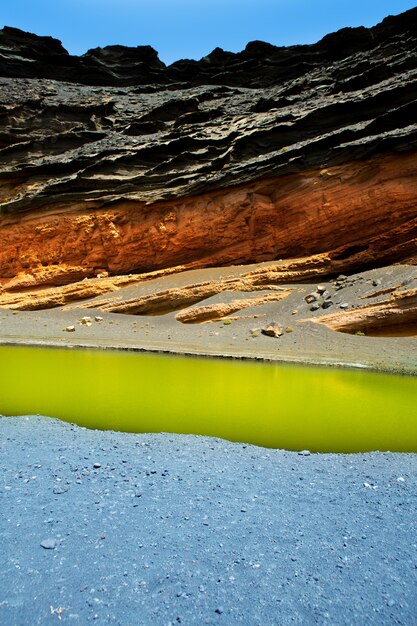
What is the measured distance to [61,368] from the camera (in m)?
12.7

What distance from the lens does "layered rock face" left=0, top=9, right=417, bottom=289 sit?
22.8 metres

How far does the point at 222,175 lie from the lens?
85.8 ft

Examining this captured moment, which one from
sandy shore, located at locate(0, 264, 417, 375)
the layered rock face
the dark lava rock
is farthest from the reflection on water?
the dark lava rock

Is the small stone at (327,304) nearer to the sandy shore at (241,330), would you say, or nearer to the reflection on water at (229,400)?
the sandy shore at (241,330)

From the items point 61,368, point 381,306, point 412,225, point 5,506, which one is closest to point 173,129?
point 412,225

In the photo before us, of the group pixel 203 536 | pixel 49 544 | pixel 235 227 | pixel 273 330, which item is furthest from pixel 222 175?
pixel 49 544

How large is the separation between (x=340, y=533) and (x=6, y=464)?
4.27 meters

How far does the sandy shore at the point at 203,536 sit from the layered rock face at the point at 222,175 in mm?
18585

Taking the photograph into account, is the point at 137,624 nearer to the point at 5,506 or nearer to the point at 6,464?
the point at 5,506

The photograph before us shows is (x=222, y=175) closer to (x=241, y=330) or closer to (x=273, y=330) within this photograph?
(x=241, y=330)

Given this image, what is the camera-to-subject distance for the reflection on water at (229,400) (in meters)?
7.15

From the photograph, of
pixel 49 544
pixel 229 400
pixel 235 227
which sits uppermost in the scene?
pixel 235 227

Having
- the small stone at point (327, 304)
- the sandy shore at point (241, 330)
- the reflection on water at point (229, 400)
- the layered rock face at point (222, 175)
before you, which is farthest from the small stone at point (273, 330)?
the layered rock face at point (222, 175)

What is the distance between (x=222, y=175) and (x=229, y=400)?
66.1ft
